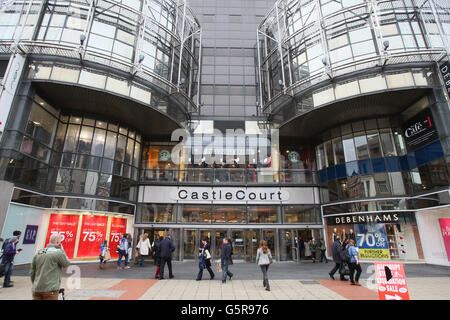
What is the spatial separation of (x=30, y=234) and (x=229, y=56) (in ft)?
71.8

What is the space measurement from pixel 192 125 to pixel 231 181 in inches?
247

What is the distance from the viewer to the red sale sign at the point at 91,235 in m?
15.4

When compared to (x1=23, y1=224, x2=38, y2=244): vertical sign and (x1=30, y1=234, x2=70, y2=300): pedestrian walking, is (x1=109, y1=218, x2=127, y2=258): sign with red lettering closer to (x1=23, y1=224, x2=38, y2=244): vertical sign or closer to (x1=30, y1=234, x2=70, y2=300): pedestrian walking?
(x1=23, y1=224, x2=38, y2=244): vertical sign

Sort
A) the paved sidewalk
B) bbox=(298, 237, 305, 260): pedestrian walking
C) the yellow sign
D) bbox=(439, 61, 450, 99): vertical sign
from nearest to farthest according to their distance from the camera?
the paved sidewalk, bbox=(439, 61, 450, 99): vertical sign, the yellow sign, bbox=(298, 237, 305, 260): pedestrian walking

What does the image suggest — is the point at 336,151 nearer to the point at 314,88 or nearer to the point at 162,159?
the point at 314,88

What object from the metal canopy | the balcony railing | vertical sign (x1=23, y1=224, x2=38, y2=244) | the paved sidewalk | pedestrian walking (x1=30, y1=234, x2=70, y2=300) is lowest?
the paved sidewalk

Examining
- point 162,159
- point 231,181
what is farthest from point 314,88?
point 162,159

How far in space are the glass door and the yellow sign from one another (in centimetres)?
820

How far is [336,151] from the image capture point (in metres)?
19.1

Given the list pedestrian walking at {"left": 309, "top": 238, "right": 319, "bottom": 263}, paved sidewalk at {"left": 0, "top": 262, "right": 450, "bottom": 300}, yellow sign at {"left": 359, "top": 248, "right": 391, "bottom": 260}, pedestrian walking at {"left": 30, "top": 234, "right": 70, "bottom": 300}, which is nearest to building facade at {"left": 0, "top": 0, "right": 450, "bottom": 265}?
yellow sign at {"left": 359, "top": 248, "right": 391, "bottom": 260}

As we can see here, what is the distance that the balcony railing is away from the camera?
20281 mm

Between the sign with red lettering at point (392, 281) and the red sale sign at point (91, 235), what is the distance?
1615 centimetres

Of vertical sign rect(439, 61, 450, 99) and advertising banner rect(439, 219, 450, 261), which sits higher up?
vertical sign rect(439, 61, 450, 99)

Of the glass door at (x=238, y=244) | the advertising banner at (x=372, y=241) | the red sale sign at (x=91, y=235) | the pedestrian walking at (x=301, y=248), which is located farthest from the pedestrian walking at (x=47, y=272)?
the advertising banner at (x=372, y=241)
